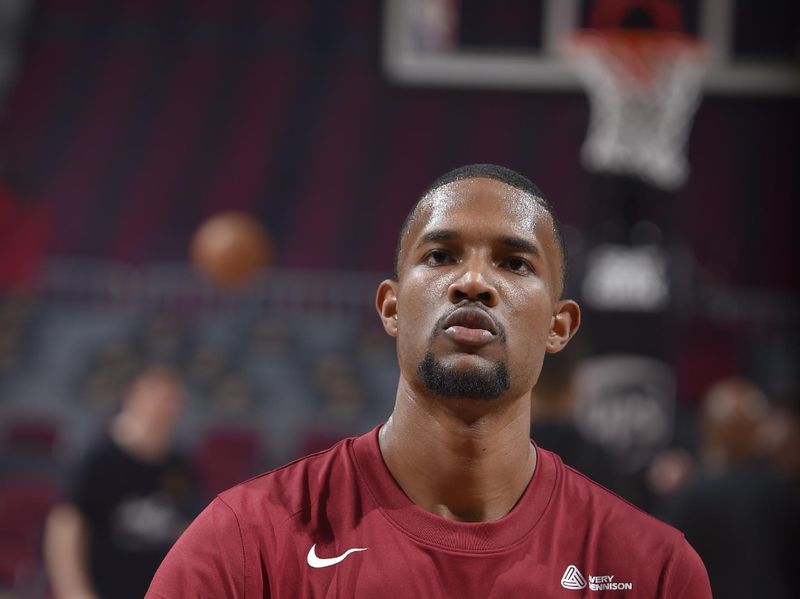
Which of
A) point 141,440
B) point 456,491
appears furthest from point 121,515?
point 456,491

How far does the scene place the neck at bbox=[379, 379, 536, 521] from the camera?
5.91 ft

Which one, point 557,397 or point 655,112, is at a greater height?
point 655,112

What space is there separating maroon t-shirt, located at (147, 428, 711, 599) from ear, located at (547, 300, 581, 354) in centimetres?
24

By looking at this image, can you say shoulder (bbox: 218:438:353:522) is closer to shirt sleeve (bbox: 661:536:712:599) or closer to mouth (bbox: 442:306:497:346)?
mouth (bbox: 442:306:497:346)

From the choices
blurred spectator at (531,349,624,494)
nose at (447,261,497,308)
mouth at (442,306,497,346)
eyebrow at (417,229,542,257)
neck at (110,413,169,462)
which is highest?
eyebrow at (417,229,542,257)

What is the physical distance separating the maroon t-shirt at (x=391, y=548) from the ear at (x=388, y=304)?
22cm

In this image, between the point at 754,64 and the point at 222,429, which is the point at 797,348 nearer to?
the point at 754,64

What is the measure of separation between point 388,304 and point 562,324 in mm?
291

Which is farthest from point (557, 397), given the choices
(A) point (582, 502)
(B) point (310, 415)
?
(B) point (310, 415)

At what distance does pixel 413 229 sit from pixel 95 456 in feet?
11.1

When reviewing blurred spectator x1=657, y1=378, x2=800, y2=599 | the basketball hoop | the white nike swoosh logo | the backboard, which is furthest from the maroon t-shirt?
the backboard

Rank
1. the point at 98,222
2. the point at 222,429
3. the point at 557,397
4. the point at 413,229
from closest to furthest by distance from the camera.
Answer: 1. the point at 413,229
2. the point at 557,397
3. the point at 222,429
4. the point at 98,222

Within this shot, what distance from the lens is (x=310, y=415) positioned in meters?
11.7

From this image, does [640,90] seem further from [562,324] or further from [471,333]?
[471,333]
